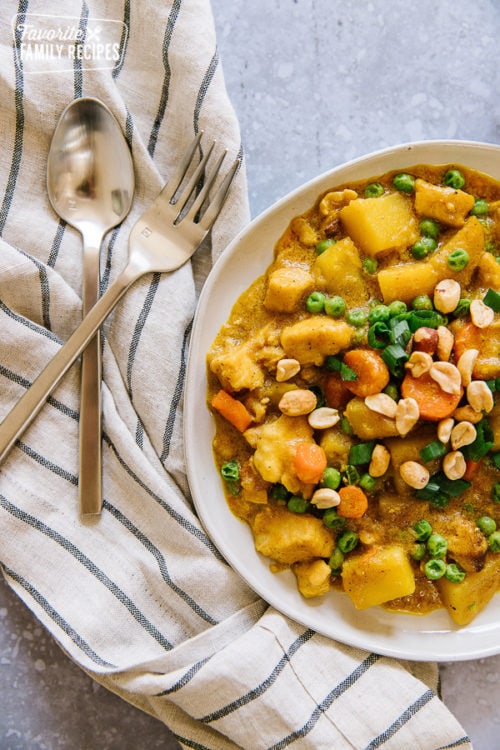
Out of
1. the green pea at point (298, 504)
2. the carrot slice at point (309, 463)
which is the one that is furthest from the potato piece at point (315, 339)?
the green pea at point (298, 504)

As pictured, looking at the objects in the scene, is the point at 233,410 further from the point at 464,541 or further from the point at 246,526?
the point at 464,541

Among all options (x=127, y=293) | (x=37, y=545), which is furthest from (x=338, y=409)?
(x=37, y=545)

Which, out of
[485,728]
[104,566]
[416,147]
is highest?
[416,147]

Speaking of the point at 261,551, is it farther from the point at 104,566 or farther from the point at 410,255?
the point at 410,255

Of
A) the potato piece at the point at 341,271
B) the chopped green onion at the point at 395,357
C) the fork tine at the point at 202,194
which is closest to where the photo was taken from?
the chopped green onion at the point at 395,357

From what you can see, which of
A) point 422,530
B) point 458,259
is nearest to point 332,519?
point 422,530

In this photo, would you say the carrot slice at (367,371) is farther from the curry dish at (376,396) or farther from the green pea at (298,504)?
the green pea at (298,504)
